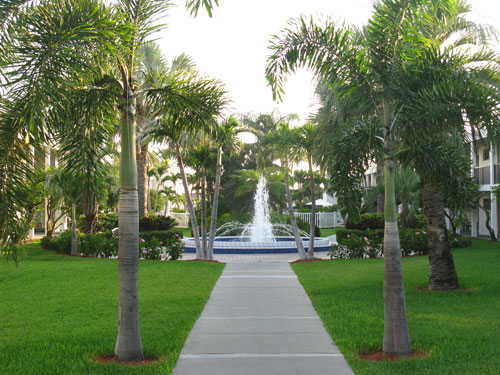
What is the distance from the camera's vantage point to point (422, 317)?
7.27 m

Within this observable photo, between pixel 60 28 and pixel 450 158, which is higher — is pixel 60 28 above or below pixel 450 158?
above

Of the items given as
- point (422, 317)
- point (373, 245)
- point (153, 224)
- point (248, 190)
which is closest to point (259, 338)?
point (422, 317)

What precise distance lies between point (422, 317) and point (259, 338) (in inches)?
106

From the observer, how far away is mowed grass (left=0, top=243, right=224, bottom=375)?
525cm

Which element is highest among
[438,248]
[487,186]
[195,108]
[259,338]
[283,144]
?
[283,144]

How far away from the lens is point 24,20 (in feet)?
14.8

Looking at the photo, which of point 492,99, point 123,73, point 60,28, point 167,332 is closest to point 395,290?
point 492,99

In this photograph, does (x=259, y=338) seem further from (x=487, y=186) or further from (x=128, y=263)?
(x=487, y=186)

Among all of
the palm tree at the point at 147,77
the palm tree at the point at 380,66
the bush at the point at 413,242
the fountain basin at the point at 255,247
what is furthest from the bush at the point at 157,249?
the palm tree at the point at 380,66

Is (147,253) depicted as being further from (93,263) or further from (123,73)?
(123,73)

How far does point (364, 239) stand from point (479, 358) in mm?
11458

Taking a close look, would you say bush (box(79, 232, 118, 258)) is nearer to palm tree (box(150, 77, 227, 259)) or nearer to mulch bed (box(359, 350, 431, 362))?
palm tree (box(150, 77, 227, 259))

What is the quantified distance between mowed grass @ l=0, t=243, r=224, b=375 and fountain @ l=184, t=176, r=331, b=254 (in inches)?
249

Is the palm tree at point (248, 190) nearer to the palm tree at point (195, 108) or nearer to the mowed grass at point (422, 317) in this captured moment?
the mowed grass at point (422, 317)
